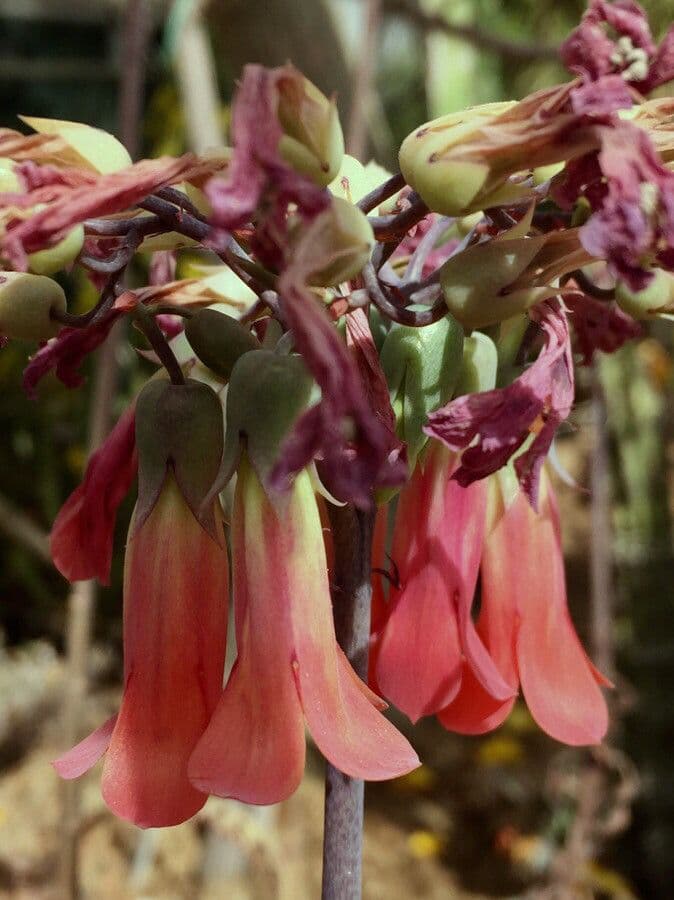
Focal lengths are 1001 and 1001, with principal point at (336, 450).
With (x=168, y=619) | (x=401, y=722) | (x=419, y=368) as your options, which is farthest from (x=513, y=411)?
(x=401, y=722)

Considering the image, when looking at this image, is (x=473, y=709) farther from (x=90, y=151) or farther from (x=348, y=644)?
(x=90, y=151)

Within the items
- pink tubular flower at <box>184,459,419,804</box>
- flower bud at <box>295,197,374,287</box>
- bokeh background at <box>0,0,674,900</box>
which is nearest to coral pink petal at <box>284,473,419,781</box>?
pink tubular flower at <box>184,459,419,804</box>

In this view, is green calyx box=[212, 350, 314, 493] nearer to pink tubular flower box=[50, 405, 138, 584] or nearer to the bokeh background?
pink tubular flower box=[50, 405, 138, 584]

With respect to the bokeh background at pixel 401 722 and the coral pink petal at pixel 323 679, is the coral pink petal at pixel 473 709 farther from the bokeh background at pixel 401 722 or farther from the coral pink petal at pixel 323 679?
the bokeh background at pixel 401 722

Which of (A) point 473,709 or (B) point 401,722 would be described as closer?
(A) point 473,709

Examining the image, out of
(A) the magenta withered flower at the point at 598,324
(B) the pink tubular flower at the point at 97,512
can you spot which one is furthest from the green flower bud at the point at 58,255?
(A) the magenta withered flower at the point at 598,324

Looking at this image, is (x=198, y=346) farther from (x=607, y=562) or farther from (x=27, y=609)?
(x=27, y=609)
